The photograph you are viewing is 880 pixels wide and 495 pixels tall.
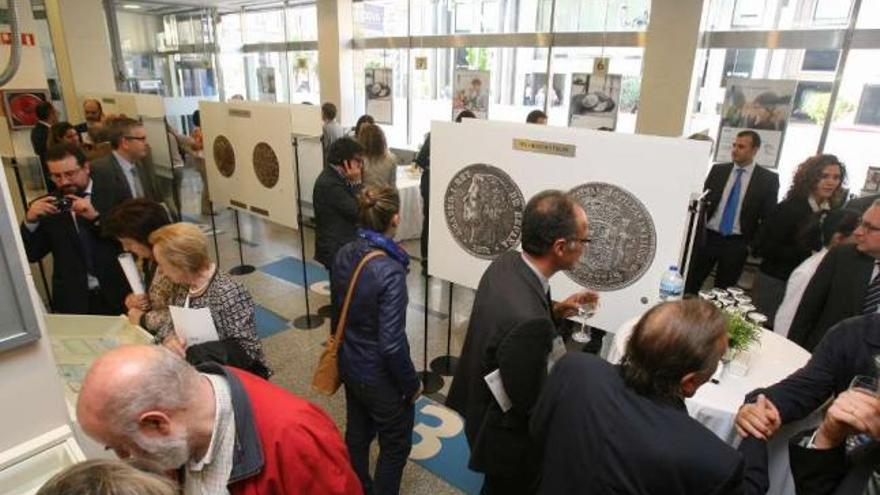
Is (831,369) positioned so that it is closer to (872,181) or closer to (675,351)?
(675,351)

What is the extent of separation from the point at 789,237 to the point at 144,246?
3.94 m

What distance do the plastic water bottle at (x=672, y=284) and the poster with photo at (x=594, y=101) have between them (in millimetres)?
4334

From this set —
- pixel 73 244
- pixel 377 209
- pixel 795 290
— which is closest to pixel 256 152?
pixel 73 244

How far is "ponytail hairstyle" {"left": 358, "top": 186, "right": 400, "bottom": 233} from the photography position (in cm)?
205

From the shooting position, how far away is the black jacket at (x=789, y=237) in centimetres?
338

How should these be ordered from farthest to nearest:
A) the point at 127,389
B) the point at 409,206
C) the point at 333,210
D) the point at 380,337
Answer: the point at 409,206 → the point at 333,210 → the point at 380,337 → the point at 127,389

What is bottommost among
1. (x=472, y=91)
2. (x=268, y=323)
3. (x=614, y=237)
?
(x=268, y=323)

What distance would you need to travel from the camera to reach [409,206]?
6086 mm

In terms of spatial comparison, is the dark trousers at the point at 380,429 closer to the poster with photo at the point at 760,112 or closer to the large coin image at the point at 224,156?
the large coin image at the point at 224,156

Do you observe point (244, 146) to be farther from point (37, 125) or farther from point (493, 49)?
point (493, 49)

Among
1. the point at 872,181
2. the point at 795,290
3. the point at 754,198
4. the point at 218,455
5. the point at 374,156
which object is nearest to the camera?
the point at 218,455

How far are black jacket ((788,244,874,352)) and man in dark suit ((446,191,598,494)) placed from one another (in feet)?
4.69

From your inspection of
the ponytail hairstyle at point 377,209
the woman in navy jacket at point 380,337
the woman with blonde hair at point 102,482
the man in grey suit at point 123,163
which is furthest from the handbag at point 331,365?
the man in grey suit at point 123,163

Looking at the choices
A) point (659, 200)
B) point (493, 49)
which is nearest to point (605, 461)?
point (659, 200)
